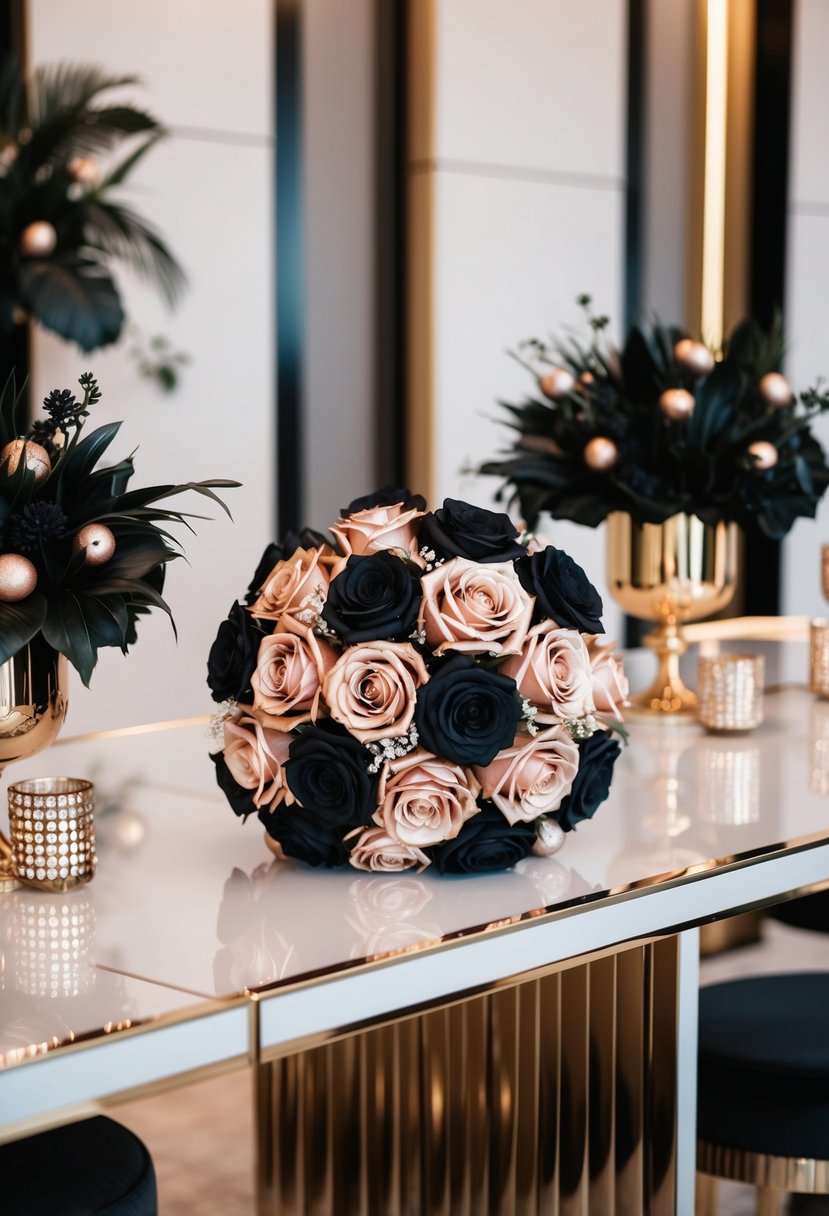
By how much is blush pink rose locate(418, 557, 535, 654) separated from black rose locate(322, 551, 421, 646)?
0.02 metres

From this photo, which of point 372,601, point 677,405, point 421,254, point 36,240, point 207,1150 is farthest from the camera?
point 421,254

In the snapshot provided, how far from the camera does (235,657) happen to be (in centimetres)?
139

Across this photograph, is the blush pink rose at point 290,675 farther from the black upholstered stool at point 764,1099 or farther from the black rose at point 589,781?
the black upholstered stool at point 764,1099

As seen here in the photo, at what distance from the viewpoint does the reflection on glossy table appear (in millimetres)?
1019

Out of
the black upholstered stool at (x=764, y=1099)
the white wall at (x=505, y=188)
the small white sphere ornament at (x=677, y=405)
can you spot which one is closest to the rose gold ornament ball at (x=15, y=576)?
the black upholstered stool at (x=764, y=1099)

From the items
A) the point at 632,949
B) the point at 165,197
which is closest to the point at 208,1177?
the point at 632,949

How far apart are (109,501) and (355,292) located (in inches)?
133

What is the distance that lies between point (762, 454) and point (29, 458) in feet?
3.95

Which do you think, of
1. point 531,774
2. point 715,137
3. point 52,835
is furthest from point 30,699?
point 715,137

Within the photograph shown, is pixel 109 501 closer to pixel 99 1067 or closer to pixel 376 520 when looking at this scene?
pixel 376 520

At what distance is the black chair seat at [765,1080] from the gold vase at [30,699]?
912mm

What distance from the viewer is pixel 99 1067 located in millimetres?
980

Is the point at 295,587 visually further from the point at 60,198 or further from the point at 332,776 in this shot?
the point at 60,198

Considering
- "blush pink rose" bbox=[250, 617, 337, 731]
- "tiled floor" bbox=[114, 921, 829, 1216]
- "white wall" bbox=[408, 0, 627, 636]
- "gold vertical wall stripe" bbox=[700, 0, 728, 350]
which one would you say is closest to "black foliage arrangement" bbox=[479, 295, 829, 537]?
"blush pink rose" bbox=[250, 617, 337, 731]
